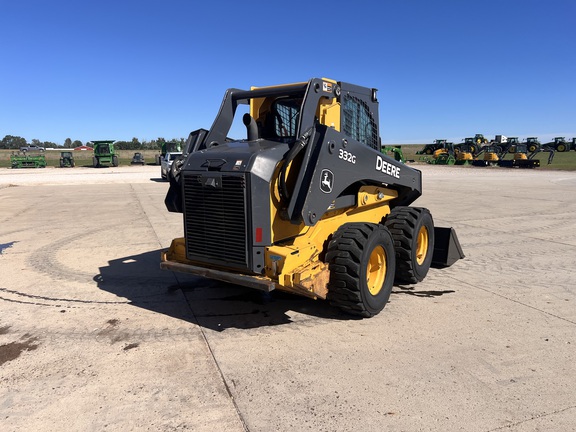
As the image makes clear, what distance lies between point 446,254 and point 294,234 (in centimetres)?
329

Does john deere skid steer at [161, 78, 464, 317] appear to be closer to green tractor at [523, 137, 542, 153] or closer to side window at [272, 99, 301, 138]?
side window at [272, 99, 301, 138]

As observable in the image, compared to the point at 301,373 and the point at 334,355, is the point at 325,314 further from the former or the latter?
the point at 301,373

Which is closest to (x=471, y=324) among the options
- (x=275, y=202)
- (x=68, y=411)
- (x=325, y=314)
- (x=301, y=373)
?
(x=325, y=314)

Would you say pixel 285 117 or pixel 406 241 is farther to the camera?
pixel 406 241

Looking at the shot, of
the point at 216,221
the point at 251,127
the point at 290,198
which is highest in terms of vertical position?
the point at 251,127

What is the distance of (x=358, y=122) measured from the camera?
5.42m

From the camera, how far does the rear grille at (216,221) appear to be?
165 inches

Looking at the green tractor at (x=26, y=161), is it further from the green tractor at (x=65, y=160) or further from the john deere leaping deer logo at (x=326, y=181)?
the john deere leaping deer logo at (x=326, y=181)

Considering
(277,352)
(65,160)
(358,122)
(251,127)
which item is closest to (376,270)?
(277,352)

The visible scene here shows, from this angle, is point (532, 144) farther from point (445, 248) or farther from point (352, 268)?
point (352, 268)

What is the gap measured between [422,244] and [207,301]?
3271mm

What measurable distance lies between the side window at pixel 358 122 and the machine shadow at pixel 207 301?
2112 millimetres

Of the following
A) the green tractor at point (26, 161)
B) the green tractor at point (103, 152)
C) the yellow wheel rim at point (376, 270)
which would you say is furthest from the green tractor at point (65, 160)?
the yellow wheel rim at point (376, 270)

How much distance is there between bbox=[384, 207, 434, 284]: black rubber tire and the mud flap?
30.4 inches
